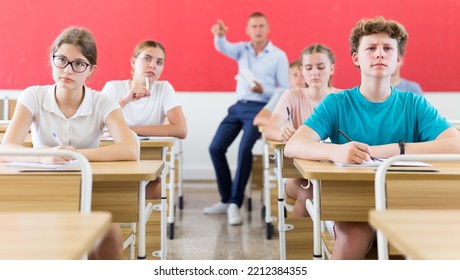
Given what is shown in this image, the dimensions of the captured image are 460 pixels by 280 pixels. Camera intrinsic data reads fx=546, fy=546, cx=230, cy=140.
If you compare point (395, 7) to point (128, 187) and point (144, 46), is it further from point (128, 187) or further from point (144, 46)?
point (128, 187)

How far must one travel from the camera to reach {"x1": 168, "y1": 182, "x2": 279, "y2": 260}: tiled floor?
279cm

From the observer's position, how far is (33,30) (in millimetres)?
4680

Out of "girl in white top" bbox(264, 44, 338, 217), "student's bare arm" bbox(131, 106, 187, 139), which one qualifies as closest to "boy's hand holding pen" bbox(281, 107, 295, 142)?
"girl in white top" bbox(264, 44, 338, 217)

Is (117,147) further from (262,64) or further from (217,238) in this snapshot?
(262,64)

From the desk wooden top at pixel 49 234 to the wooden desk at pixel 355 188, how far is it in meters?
0.67

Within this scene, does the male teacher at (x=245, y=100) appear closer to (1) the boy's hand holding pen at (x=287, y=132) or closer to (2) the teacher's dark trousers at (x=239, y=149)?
(2) the teacher's dark trousers at (x=239, y=149)

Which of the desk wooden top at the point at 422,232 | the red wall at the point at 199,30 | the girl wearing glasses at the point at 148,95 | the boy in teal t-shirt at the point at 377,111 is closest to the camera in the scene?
the desk wooden top at the point at 422,232

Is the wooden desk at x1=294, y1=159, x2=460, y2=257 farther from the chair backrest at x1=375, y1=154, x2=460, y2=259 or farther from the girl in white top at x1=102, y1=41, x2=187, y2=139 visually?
the girl in white top at x1=102, y1=41, x2=187, y2=139

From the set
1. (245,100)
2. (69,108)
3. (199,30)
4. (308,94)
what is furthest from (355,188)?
(199,30)

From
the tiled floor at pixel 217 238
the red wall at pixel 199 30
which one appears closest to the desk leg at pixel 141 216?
the tiled floor at pixel 217 238

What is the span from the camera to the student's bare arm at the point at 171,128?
9.11 feet

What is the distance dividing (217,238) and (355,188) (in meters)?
1.72

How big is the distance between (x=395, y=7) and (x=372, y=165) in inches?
137

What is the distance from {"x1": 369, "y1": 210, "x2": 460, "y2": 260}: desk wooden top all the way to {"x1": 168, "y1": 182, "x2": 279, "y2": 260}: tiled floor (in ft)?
6.16
